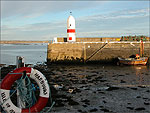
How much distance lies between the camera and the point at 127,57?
80.4ft

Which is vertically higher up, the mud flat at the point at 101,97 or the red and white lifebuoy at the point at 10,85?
the red and white lifebuoy at the point at 10,85

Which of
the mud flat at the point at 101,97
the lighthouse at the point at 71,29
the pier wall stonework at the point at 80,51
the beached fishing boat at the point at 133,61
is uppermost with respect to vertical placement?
the lighthouse at the point at 71,29

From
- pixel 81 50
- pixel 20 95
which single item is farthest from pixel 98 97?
pixel 81 50

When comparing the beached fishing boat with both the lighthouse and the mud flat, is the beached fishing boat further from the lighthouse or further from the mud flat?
the mud flat

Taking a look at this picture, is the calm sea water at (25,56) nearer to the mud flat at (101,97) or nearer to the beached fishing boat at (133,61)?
the beached fishing boat at (133,61)

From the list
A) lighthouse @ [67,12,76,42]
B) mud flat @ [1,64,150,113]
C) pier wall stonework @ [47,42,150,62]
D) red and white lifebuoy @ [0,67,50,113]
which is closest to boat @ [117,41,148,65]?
pier wall stonework @ [47,42,150,62]

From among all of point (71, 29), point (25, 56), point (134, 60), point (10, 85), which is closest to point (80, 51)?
point (71, 29)

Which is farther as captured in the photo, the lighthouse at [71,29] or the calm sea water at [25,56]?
the calm sea water at [25,56]

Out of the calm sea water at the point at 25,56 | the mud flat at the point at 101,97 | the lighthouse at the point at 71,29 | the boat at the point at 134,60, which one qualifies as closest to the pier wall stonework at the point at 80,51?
the lighthouse at the point at 71,29

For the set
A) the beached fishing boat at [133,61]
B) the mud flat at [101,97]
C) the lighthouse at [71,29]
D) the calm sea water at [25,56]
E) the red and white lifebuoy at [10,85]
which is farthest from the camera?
the calm sea water at [25,56]

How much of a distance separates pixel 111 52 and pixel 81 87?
1329 cm

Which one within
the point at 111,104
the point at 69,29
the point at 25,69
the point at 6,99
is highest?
the point at 69,29

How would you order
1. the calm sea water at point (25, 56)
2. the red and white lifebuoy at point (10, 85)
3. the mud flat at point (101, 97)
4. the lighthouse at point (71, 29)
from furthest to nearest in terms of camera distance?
1. the calm sea water at point (25, 56)
2. the lighthouse at point (71, 29)
3. the mud flat at point (101, 97)
4. the red and white lifebuoy at point (10, 85)

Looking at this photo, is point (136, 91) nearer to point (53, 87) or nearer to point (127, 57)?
point (53, 87)
